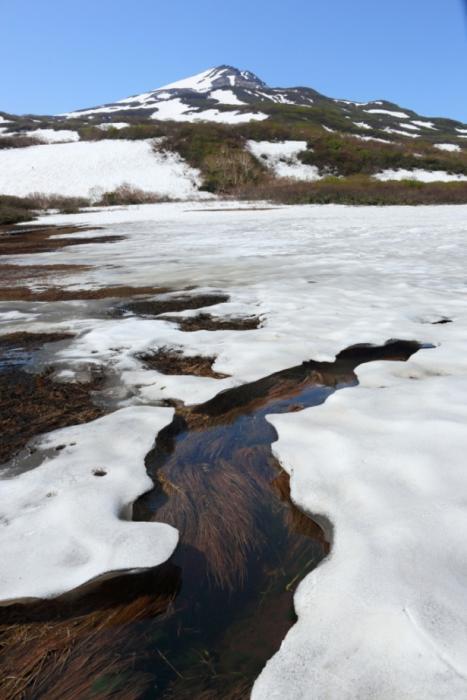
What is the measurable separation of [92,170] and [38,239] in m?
24.5

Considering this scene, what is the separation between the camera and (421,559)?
143 centimetres

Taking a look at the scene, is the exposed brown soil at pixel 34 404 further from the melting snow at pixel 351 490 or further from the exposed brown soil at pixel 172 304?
the exposed brown soil at pixel 172 304

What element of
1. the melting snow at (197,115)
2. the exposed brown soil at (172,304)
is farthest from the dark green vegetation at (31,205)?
the melting snow at (197,115)

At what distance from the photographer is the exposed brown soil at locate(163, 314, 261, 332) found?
14.7ft

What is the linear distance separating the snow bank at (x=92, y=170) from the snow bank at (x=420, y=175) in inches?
599

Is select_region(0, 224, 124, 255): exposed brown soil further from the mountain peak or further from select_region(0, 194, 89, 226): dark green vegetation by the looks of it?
the mountain peak

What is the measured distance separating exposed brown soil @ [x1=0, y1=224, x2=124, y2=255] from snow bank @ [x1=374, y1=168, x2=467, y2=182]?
90.2 ft

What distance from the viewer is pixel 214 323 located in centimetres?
468

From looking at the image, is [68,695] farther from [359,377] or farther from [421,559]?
[359,377]

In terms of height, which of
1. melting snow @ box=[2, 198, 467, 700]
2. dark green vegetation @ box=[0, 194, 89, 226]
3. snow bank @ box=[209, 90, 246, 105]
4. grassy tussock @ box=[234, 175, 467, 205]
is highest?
snow bank @ box=[209, 90, 246, 105]

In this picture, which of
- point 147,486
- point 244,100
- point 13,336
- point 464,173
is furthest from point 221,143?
point 244,100

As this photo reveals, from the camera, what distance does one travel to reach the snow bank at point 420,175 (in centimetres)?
3647

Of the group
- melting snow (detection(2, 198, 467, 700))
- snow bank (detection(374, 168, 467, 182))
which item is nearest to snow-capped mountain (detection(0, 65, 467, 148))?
snow bank (detection(374, 168, 467, 182))

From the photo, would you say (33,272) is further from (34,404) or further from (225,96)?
(225,96)
